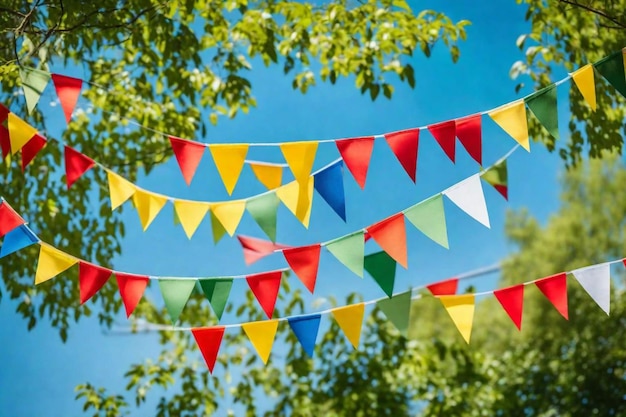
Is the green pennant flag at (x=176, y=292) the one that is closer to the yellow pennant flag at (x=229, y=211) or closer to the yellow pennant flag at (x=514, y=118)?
the yellow pennant flag at (x=229, y=211)

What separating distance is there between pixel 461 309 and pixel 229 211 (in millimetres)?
643

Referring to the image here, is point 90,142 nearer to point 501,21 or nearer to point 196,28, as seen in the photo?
point 196,28

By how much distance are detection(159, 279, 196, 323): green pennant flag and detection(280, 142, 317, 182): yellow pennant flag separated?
36 cm

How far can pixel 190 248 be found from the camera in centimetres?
485

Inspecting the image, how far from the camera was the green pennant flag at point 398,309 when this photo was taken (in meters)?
2.11

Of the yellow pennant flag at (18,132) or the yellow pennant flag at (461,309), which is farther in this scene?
the yellow pennant flag at (461,309)

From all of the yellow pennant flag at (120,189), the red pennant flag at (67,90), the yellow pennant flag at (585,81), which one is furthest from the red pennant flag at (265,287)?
the yellow pennant flag at (585,81)

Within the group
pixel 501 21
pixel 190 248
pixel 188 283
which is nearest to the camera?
pixel 188 283

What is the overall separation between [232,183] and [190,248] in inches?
119

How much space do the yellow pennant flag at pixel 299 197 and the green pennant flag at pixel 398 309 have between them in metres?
0.38

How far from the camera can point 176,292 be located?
1.88 meters

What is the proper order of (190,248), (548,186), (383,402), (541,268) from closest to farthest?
(383,402)
(190,248)
(548,186)
(541,268)

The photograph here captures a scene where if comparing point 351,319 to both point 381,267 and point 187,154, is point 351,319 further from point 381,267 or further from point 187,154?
point 187,154

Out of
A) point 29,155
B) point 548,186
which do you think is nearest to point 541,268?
point 548,186
